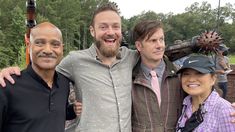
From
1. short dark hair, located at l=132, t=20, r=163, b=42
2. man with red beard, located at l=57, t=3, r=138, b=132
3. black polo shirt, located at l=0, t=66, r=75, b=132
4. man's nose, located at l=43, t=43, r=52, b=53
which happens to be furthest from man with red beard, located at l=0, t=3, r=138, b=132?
man's nose, located at l=43, t=43, r=52, b=53

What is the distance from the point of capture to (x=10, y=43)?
165 feet

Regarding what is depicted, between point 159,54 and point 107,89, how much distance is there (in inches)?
21.5

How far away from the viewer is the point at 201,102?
3008 millimetres

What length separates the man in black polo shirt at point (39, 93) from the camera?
8.57ft

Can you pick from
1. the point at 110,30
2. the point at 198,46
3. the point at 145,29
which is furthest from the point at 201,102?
the point at 110,30

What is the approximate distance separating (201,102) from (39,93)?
126cm

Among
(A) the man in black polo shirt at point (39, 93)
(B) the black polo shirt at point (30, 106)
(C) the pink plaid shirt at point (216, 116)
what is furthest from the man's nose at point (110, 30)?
(C) the pink plaid shirt at point (216, 116)

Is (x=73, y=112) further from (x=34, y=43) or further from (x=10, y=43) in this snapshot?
(x=10, y=43)

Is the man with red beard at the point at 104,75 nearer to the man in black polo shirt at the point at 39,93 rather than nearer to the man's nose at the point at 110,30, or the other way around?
the man's nose at the point at 110,30

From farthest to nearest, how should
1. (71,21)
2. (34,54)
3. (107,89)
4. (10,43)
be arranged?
(71,21)
(10,43)
(107,89)
(34,54)

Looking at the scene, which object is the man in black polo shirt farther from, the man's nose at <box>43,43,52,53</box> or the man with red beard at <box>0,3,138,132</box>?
the man with red beard at <box>0,3,138,132</box>

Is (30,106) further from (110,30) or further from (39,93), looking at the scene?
(110,30)

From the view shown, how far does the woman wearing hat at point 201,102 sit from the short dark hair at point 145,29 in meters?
0.42

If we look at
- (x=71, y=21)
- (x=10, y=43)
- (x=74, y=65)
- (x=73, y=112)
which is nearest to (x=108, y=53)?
(x=74, y=65)
